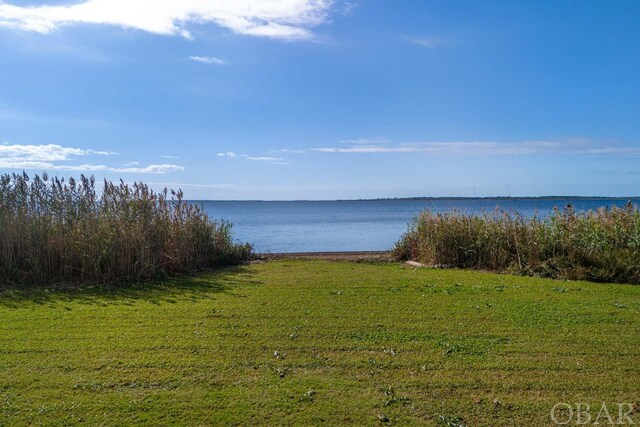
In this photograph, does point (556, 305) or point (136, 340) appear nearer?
point (136, 340)

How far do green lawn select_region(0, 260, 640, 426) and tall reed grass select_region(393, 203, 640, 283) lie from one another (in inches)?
58.7

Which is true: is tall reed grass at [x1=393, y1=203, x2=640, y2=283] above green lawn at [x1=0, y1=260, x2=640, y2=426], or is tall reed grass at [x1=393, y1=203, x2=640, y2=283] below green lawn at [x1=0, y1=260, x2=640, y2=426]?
above

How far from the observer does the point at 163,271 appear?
9961 millimetres

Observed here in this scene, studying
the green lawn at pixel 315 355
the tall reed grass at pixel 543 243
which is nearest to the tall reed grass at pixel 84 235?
the green lawn at pixel 315 355

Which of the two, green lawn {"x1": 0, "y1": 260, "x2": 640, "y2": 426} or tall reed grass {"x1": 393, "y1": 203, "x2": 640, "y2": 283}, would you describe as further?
tall reed grass {"x1": 393, "y1": 203, "x2": 640, "y2": 283}

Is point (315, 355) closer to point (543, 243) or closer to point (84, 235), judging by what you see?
point (84, 235)

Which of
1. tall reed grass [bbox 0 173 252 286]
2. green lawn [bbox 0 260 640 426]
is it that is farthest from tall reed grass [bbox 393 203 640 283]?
tall reed grass [bbox 0 173 252 286]

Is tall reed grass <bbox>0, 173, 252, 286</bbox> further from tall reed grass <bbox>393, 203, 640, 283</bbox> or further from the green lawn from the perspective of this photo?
tall reed grass <bbox>393, 203, 640, 283</bbox>

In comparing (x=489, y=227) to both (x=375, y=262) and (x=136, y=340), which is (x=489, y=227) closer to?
(x=375, y=262)

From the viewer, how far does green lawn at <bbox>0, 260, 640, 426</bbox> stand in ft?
12.9

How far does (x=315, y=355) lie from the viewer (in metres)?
5.11

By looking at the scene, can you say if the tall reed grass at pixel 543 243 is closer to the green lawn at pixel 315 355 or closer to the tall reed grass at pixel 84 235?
the green lawn at pixel 315 355

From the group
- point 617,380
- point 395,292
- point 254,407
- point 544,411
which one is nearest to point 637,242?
point 395,292

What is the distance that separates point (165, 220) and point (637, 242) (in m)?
10.3
